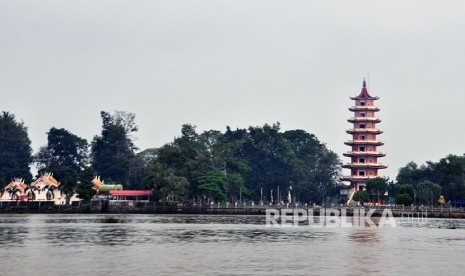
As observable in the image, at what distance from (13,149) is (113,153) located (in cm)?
2261

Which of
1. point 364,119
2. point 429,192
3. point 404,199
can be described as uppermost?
point 364,119

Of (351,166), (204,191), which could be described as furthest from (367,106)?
(204,191)

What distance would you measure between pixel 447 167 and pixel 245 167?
1522 inches

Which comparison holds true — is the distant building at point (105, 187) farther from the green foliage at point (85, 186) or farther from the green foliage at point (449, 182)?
the green foliage at point (449, 182)

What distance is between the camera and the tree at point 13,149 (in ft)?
590

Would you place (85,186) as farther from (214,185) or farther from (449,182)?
(449,182)

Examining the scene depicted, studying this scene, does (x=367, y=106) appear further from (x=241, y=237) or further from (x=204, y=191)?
(x=241, y=237)

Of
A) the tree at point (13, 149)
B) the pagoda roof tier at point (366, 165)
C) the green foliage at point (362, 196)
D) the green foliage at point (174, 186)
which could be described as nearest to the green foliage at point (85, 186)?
the green foliage at point (174, 186)

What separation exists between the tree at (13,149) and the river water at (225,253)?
331ft

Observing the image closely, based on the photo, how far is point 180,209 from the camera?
491 feet

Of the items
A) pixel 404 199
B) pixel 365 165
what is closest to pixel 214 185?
pixel 404 199

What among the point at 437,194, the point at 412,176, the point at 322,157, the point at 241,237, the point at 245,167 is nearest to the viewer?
the point at 241,237

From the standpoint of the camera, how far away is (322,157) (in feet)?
619

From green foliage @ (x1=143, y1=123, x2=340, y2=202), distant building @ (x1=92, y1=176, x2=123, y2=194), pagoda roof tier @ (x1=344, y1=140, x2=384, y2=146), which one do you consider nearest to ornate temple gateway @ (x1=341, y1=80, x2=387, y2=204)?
pagoda roof tier @ (x1=344, y1=140, x2=384, y2=146)
